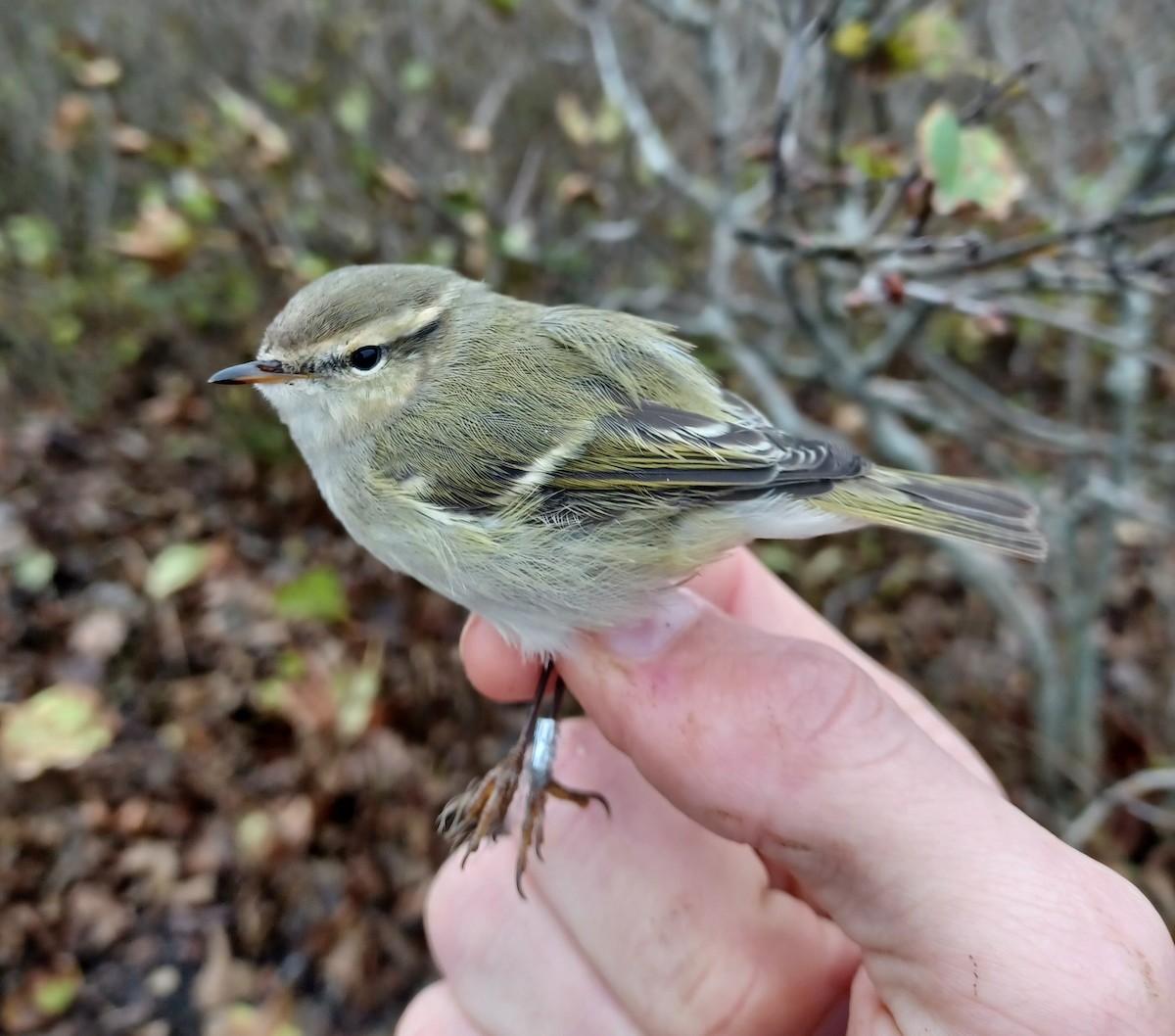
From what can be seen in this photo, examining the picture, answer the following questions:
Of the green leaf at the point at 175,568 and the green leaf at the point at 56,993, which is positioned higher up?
the green leaf at the point at 175,568

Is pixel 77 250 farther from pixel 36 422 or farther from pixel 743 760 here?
pixel 743 760

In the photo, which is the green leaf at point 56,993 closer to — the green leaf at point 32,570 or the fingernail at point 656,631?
the green leaf at point 32,570

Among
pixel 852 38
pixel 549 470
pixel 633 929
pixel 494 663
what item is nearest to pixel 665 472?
pixel 549 470

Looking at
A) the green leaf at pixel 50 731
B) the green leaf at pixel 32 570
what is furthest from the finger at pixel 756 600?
the green leaf at pixel 32 570

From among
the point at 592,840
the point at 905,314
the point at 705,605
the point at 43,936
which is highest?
the point at 905,314

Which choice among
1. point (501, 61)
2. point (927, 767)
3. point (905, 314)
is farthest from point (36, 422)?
point (927, 767)

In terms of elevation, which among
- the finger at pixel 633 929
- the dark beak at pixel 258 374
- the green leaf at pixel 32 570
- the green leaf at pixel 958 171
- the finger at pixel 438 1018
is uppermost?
the green leaf at pixel 958 171

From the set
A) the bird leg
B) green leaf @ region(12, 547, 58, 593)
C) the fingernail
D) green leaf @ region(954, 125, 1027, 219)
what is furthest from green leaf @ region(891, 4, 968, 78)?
green leaf @ region(12, 547, 58, 593)
